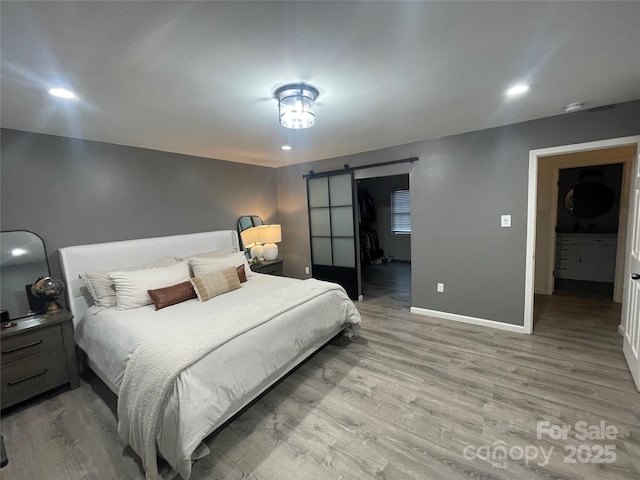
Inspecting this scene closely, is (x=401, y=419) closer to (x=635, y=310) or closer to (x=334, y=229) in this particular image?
(x=635, y=310)

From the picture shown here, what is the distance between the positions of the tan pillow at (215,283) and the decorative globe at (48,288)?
1.09 m

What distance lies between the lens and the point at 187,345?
1.67m

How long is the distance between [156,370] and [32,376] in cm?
153

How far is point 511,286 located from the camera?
3.08 meters

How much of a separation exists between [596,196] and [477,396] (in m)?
4.81

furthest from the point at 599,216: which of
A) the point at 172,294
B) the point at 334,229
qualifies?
the point at 172,294

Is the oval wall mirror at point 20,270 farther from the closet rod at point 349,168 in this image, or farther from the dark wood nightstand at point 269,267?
the closet rod at point 349,168

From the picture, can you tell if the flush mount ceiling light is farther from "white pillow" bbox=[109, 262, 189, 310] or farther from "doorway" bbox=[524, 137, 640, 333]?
"doorway" bbox=[524, 137, 640, 333]

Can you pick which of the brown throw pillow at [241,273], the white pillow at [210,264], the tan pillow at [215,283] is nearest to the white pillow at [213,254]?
the white pillow at [210,264]

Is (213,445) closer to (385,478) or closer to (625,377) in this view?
(385,478)

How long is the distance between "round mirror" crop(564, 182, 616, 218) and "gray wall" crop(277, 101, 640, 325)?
3019 millimetres

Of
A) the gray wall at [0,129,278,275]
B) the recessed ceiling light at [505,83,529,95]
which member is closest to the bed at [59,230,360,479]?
the gray wall at [0,129,278,275]

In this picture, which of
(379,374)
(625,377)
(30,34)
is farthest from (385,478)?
(30,34)

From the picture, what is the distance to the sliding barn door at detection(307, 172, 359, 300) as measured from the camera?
4.29 m
